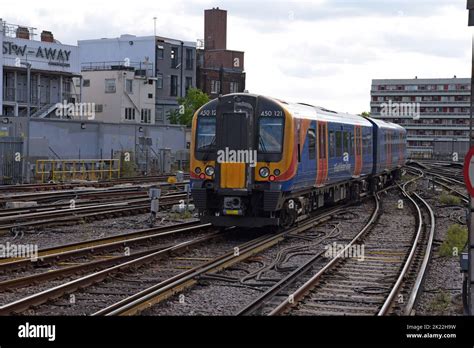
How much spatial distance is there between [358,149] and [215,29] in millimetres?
44898

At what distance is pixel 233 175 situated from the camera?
1688 centimetres

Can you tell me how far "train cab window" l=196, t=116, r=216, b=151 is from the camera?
17.3 m

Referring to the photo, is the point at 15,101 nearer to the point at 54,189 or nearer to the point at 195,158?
the point at 54,189

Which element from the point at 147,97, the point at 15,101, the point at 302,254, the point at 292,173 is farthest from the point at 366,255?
the point at 147,97

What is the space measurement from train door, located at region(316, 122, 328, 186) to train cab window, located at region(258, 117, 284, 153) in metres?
2.85

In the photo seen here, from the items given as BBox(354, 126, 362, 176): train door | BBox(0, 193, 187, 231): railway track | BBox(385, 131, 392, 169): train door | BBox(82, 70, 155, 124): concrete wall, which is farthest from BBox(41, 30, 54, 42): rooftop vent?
BBox(354, 126, 362, 176): train door

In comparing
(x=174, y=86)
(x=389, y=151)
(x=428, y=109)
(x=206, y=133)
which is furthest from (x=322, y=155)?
(x=428, y=109)

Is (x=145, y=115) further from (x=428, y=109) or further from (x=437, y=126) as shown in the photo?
(x=437, y=126)

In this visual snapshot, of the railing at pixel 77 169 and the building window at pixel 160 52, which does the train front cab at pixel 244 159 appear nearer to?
the railing at pixel 77 169

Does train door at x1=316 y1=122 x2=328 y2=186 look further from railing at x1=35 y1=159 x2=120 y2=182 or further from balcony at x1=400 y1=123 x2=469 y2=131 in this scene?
balcony at x1=400 y1=123 x2=469 y2=131

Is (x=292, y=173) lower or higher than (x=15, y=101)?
lower

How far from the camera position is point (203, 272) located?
1245 cm

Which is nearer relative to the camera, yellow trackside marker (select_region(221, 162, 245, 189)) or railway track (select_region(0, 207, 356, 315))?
railway track (select_region(0, 207, 356, 315))

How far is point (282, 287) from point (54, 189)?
21.0 m
